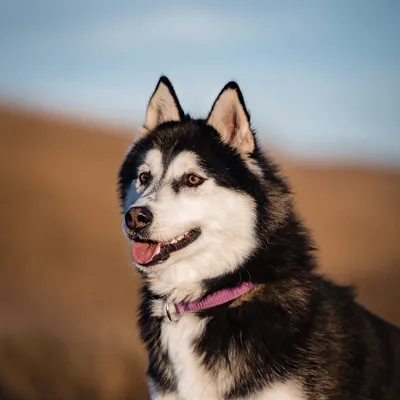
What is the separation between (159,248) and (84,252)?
13.5m

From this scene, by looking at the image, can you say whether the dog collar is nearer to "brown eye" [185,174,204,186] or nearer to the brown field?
"brown eye" [185,174,204,186]

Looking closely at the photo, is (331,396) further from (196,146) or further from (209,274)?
(196,146)

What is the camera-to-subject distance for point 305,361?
4.20 metres

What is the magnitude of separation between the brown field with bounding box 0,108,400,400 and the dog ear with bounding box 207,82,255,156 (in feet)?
5.16

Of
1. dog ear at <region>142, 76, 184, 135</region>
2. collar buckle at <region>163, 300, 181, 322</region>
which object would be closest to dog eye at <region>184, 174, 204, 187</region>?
dog ear at <region>142, 76, 184, 135</region>

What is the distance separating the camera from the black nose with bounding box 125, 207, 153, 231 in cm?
430

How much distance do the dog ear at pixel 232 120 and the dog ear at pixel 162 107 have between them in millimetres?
386

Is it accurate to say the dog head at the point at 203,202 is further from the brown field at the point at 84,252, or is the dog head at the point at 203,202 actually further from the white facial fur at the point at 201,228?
the brown field at the point at 84,252

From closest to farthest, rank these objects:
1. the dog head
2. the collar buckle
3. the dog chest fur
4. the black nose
→ the dog chest fur, the black nose, the dog head, the collar buckle

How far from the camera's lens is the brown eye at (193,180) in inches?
180

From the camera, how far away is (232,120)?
4.73 meters

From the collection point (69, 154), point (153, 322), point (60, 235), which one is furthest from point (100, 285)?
point (69, 154)

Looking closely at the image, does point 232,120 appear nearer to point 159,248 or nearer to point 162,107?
point 162,107

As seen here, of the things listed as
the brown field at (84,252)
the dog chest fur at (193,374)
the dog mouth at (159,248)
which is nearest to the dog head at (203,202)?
the dog mouth at (159,248)
